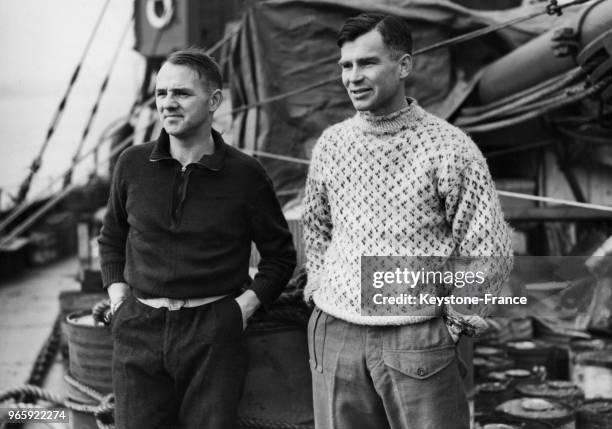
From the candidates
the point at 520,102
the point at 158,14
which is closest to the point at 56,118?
the point at 520,102

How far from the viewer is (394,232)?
6.58ft

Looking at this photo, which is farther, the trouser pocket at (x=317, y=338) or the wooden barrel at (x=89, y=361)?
the wooden barrel at (x=89, y=361)

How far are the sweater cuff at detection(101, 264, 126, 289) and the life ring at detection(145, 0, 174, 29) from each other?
30.6ft

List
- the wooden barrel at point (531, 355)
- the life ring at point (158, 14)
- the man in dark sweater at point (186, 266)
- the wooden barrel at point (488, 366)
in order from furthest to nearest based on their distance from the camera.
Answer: the life ring at point (158, 14) → the wooden barrel at point (531, 355) → the wooden barrel at point (488, 366) → the man in dark sweater at point (186, 266)

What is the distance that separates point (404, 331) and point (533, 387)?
1913 mm

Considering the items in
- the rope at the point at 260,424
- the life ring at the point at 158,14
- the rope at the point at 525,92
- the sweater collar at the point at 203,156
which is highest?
the life ring at the point at 158,14

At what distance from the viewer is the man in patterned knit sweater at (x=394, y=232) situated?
1937 millimetres

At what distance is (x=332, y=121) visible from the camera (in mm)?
5164

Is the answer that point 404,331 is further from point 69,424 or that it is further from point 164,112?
point 69,424

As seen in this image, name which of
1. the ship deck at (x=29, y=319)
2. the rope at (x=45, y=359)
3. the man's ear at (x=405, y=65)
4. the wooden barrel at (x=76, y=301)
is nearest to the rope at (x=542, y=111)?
the man's ear at (x=405, y=65)

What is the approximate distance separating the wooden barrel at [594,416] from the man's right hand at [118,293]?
2141mm

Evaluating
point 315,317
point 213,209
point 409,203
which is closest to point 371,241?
point 409,203

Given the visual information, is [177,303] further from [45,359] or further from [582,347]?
[45,359]

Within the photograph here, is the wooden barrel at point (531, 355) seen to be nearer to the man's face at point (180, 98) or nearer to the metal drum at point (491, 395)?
the metal drum at point (491, 395)
